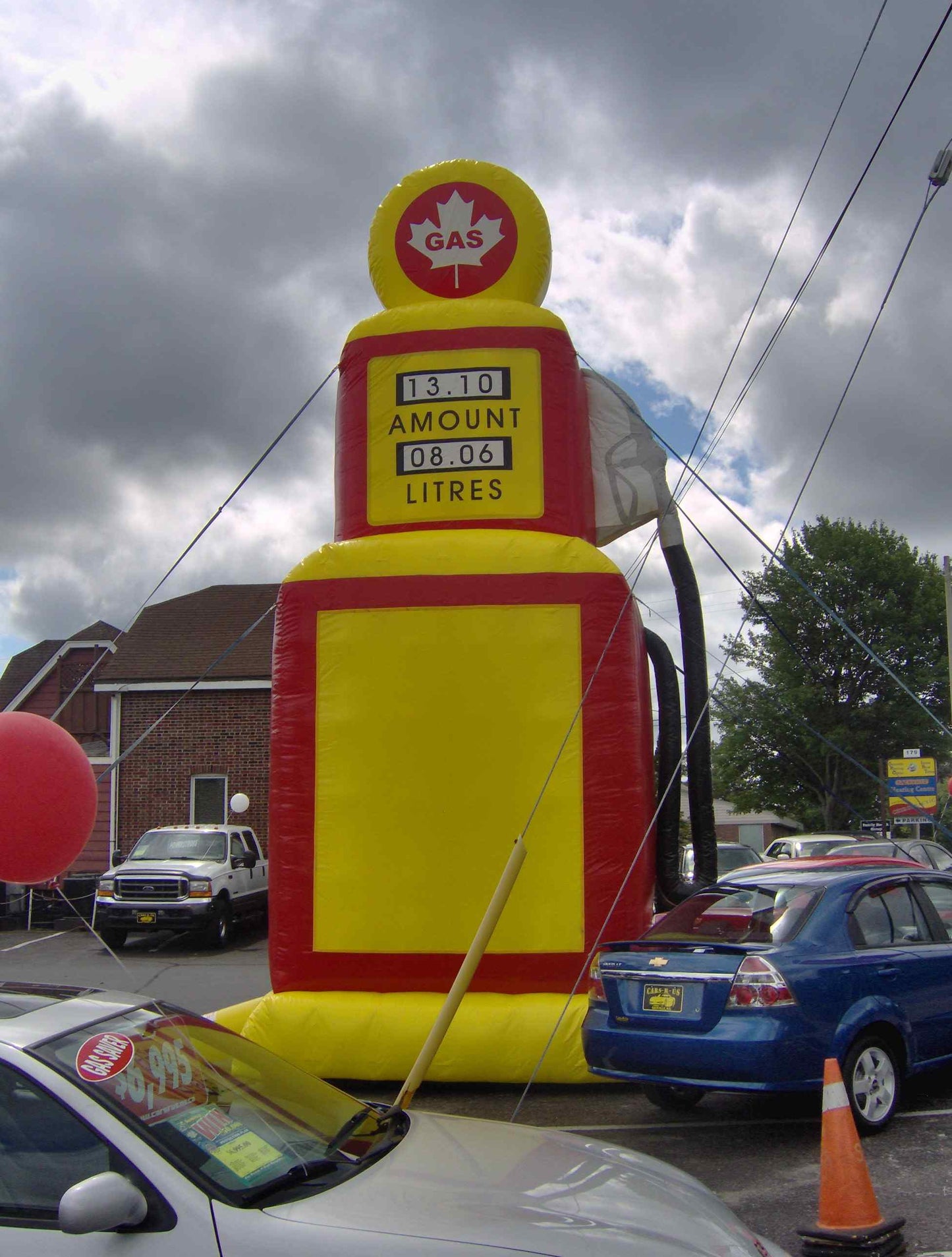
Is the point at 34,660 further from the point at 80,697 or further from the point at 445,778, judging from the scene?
the point at 445,778

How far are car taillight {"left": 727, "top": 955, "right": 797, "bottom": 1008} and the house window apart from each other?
703 inches

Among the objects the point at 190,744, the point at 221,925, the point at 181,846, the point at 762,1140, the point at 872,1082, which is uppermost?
the point at 190,744

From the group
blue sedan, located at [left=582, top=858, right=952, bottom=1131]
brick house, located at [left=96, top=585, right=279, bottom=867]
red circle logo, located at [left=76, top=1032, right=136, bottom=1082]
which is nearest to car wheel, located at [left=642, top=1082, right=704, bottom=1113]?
blue sedan, located at [left=582, top=858, right=952, bottom=1131]

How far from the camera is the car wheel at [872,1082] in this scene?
5754 millimetres

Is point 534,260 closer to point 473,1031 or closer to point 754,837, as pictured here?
point 473,1031

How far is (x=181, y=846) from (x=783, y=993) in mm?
13308

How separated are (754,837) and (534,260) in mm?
51041

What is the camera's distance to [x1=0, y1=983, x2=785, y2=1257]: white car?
266cm

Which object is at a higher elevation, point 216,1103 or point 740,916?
point 740,916

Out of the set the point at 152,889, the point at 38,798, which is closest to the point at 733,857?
the point at 152,889

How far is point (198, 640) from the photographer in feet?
83.1

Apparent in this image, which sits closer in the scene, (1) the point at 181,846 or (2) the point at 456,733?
(2) the point at 456,733

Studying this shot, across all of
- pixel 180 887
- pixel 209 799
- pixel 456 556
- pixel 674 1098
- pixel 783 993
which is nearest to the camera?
pixel 783 993

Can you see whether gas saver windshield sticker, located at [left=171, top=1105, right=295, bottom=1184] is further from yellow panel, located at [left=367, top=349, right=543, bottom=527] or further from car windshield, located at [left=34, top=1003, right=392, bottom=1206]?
yellow panel, located at [left=367, top=349, right=543, bottom=527]
